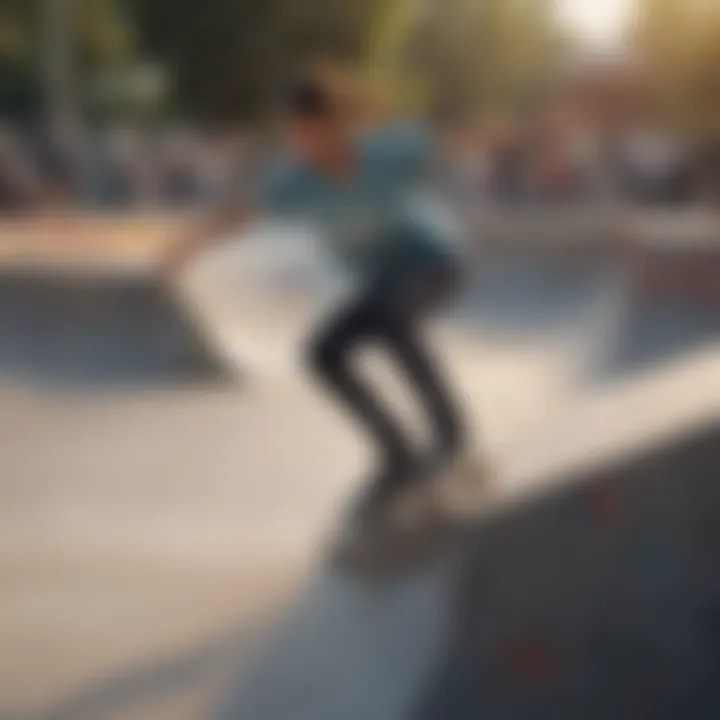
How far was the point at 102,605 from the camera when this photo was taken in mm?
1854

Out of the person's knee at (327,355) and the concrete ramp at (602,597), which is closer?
the concrete ramp at (602,597)

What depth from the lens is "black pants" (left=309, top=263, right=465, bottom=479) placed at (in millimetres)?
1946

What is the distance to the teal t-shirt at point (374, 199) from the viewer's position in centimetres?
183

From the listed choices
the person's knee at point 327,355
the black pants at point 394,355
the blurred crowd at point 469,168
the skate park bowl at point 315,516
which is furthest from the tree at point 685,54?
the person's knee at point 327,355

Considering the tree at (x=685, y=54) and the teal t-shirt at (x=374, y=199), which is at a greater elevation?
the teal t-shirt at (x=374, y=199)

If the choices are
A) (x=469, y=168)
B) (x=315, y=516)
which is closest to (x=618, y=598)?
(x=315, y=516)

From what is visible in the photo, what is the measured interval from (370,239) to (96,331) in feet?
6.53

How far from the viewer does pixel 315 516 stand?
228 centimetres

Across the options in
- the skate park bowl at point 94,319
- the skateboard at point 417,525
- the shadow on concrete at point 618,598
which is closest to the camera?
the shadow on concrete at point 618,598

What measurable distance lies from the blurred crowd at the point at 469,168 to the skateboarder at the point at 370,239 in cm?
98

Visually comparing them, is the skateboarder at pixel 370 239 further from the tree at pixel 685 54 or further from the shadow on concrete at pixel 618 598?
the tree at pixel 685 54

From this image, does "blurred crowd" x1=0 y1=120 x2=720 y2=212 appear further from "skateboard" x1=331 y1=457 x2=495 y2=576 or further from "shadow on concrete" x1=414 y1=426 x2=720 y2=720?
"shadow on concrete" x1=414 y1=426 x2=720 y2=720

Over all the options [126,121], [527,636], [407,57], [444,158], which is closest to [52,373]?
[126,121]

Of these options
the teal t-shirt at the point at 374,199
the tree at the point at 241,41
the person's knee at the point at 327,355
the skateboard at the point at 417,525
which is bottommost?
the skateboard at the point at 417,525
